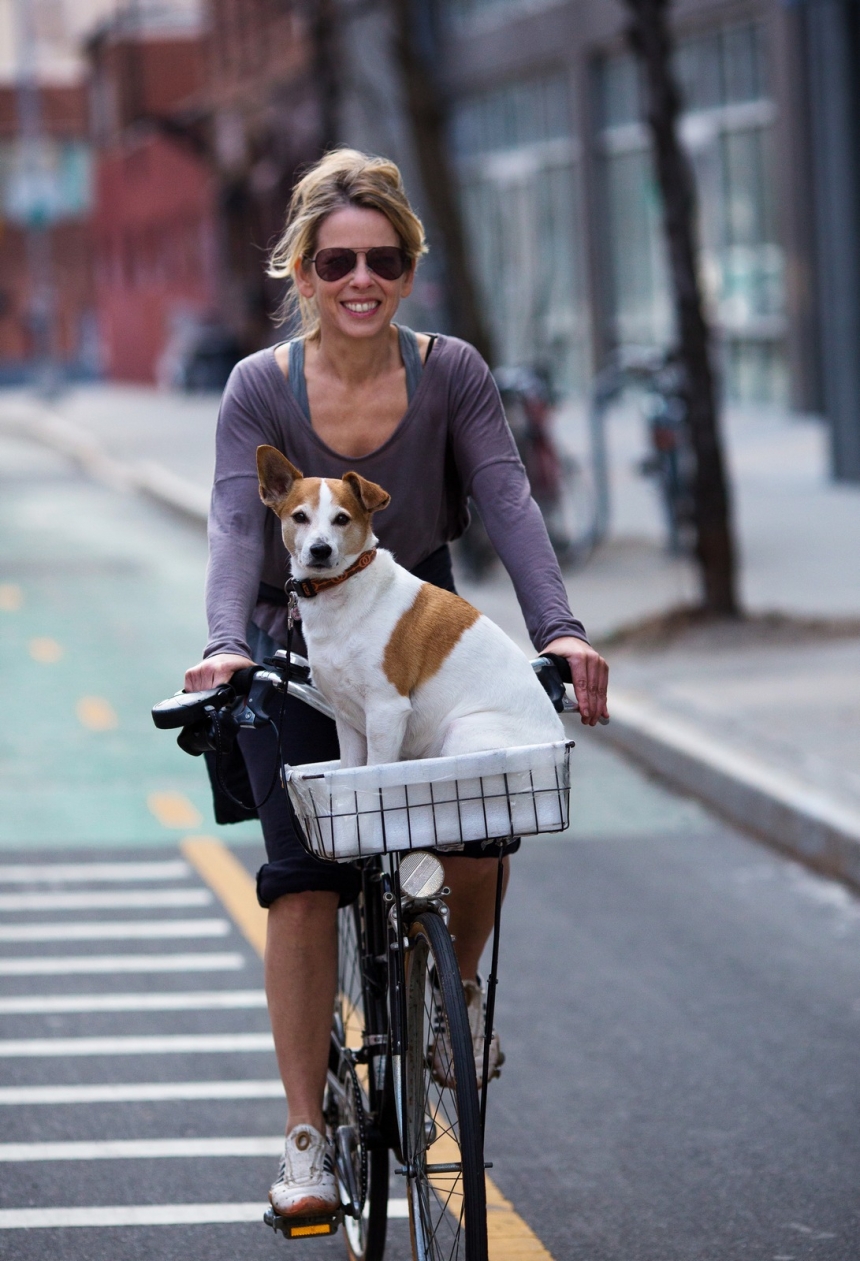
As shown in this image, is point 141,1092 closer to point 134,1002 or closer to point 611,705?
point 134,1002

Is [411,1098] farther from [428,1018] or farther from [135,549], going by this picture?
[135,549]

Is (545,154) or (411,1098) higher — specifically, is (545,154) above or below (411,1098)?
above

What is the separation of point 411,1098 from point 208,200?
47.1 meters

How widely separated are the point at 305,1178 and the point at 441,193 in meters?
13.0

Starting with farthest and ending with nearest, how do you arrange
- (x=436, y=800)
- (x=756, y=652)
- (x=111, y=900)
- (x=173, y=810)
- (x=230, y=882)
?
(x=756, y=652), (x=173, y=810), (x=230, y=882), (x=111, y=900), (x=436, y=800)

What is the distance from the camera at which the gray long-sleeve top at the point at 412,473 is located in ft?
12.6

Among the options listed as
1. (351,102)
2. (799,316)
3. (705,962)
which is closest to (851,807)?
(705,962)

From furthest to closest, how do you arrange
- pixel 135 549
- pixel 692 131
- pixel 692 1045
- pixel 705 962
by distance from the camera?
pixel 692 131
pixel 135 549
pixel 705 962
pixel 692 1045

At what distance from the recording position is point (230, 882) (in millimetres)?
7395

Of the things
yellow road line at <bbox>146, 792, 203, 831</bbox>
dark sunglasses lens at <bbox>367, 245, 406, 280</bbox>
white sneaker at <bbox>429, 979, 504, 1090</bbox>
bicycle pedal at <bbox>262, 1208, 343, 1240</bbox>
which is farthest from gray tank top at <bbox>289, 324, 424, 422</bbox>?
yellow road line at <bbox>146, 792, 203, 831</bbox>

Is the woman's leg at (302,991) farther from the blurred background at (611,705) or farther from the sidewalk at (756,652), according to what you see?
the sidewalk at (756,652)

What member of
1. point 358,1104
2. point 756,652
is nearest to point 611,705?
point 756,652

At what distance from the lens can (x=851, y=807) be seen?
7.50 metres

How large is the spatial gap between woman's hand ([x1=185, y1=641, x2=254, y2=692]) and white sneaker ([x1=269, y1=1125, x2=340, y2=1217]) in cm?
94
